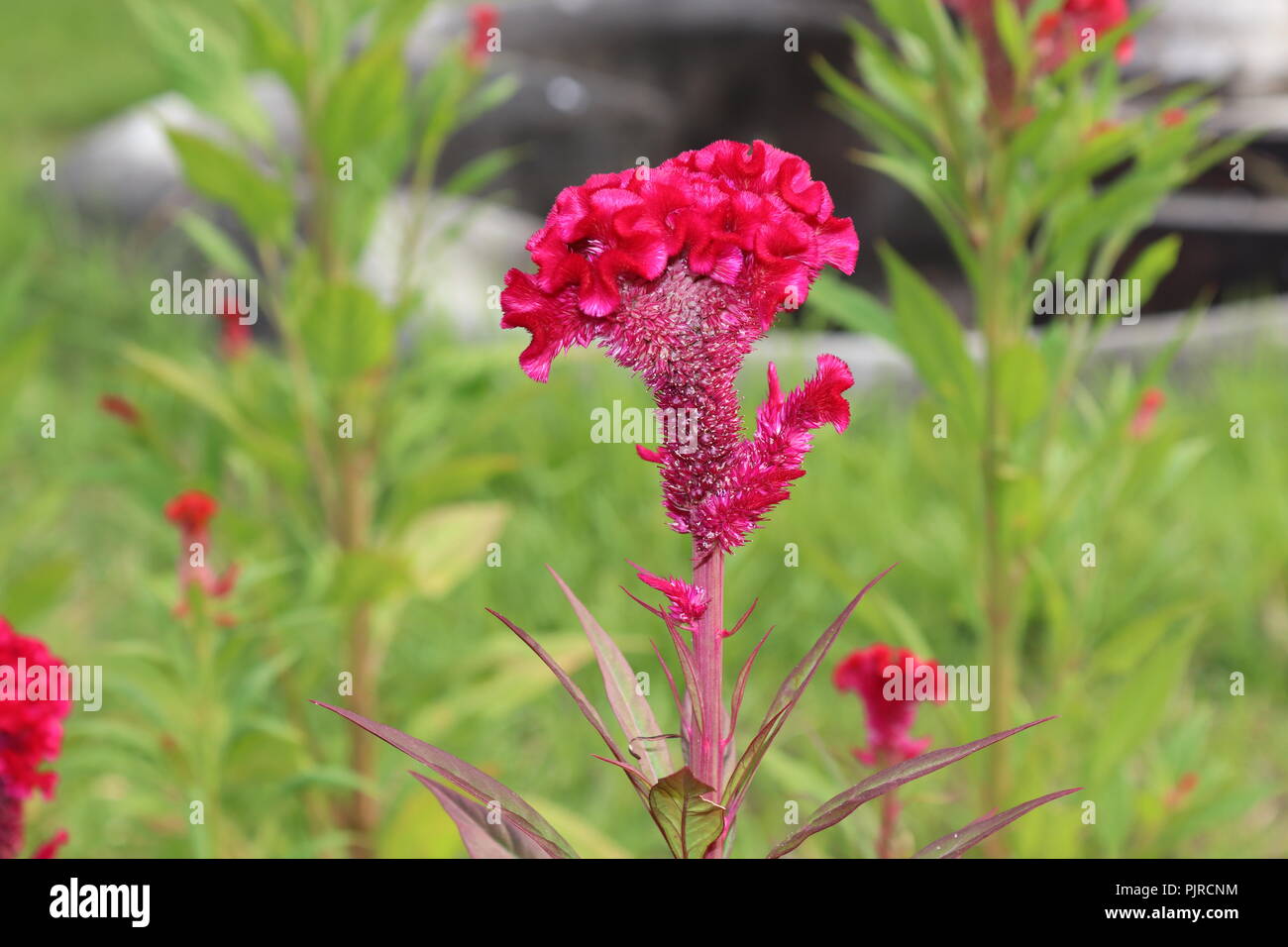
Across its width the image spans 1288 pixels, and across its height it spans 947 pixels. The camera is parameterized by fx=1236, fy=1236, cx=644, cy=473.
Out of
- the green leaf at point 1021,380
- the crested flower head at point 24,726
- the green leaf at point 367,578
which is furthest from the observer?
the green leaf at point 367,578

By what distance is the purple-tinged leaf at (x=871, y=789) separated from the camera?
1.65 ft

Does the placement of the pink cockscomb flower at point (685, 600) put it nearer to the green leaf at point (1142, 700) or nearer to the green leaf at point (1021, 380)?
the green leaf at point (1021, 380)

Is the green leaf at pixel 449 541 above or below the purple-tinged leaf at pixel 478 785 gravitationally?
above

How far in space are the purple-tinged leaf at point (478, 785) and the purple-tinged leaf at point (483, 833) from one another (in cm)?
1

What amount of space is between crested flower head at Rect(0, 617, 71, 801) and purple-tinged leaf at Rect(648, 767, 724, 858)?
1.54ft

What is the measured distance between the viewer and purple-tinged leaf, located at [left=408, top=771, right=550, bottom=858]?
0.55m

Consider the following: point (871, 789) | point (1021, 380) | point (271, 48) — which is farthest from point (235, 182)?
point (871, 789)

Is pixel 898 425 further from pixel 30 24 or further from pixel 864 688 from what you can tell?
pixel 30 24

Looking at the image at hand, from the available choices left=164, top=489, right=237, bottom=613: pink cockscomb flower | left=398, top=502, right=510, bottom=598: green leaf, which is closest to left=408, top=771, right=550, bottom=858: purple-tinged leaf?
left=164, top=489, right=237, bottom=613: pink cockscomb flower

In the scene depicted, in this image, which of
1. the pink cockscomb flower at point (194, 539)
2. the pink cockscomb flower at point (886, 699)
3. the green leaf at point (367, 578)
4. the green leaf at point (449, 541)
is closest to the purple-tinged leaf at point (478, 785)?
the pink cockscomb flower at point (886, 699)

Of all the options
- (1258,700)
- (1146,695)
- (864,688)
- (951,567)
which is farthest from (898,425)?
(864,688)

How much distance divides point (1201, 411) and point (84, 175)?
9.24ft

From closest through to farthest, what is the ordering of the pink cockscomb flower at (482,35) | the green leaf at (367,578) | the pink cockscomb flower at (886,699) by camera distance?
the pink cockscomb flower at (886,699) < the green leaf at (367,578) < the pink cockscomb flower at (482,35)

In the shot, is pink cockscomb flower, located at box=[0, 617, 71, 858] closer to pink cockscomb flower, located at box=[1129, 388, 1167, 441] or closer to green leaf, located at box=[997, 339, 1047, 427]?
green leaf, located at box=[997, 339, 1047, 427]
